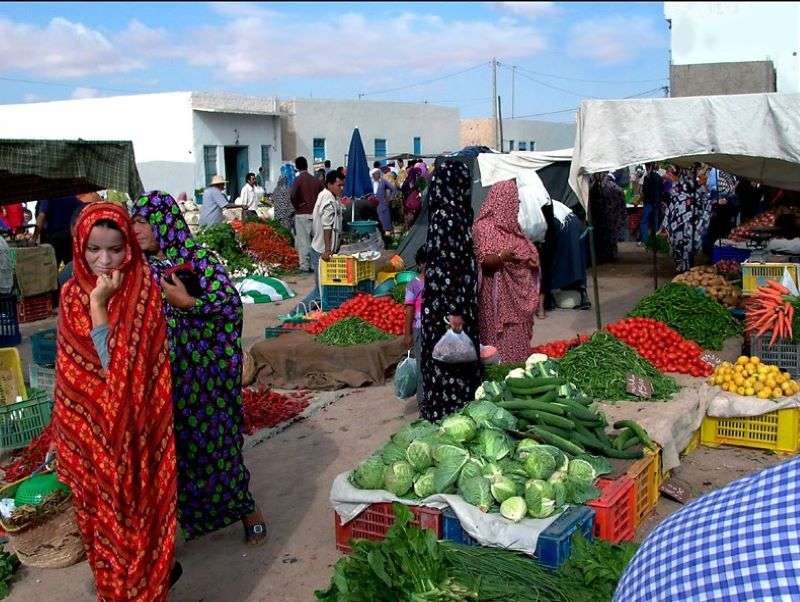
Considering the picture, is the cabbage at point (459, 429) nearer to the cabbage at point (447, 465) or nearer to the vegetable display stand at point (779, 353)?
the cabbage at point (447, 465)

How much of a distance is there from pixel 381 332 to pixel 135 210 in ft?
15.0

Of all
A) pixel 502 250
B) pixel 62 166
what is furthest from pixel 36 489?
pixel 502 250

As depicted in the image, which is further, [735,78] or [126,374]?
[735,78]

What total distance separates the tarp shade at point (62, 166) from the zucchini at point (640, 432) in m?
4.26

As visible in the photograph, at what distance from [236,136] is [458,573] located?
81.0 ft

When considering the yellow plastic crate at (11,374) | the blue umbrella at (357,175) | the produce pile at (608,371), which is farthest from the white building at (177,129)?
the produce pile at (608,371)

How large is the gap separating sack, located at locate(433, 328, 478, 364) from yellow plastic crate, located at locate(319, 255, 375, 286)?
17.3 feet

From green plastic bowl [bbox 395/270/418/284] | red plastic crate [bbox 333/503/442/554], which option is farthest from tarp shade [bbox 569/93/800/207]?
Result: green plastic bowl [bbox 395/270/418/284]

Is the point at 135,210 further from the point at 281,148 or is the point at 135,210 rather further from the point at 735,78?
the point at 281,148

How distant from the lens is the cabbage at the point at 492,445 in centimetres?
423

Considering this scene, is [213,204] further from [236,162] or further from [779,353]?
[236,162]

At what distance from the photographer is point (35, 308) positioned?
38.1 ft

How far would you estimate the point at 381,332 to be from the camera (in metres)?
8.45

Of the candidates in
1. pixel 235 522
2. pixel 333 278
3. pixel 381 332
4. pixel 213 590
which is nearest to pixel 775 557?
pixel 213 590
